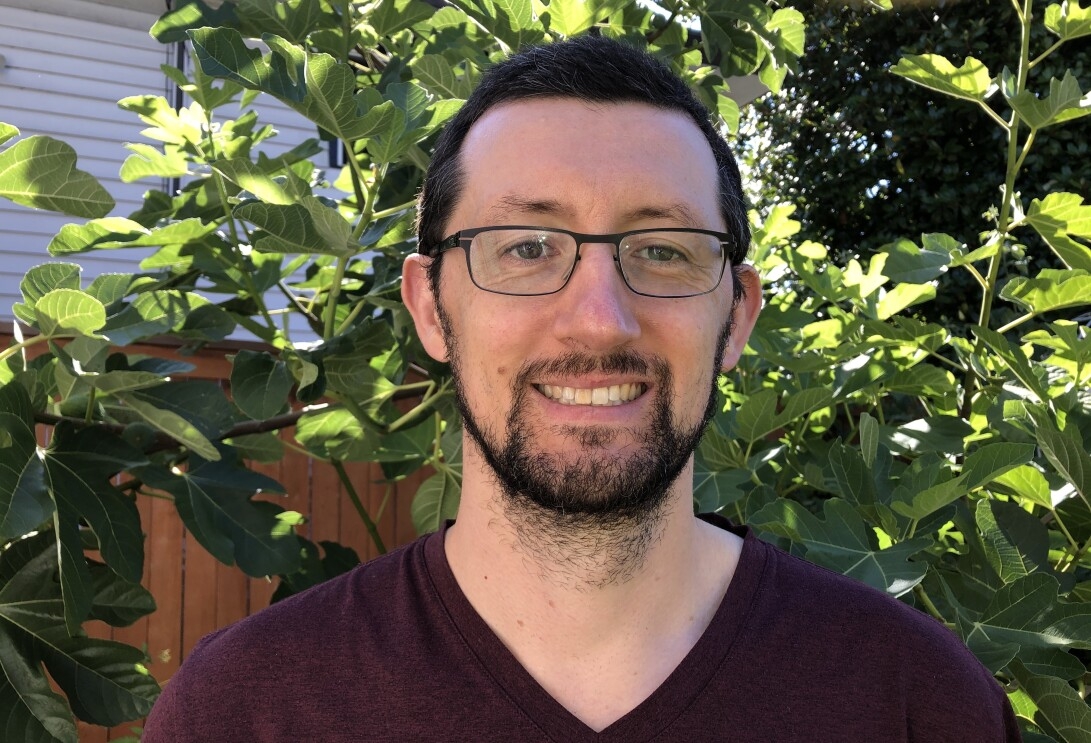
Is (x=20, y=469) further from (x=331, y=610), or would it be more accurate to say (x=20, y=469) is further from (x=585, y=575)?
(x=585, y=575)

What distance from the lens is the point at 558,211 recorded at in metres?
1.24

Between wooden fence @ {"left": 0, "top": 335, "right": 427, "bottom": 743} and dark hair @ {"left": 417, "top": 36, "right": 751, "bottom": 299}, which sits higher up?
dark hair @ {"left": 417, "top": 36, "right": 751, "bottom": 299}

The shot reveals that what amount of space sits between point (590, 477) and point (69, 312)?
0.77m

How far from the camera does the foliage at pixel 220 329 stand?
5.06 ft

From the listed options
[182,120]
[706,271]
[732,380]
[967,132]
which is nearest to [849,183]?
[967,132]

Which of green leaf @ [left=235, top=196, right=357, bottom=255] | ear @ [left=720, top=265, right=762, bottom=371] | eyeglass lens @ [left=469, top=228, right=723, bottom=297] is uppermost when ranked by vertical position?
eyeglass lens @ [left=469, top=228, right=723, bottom=297]

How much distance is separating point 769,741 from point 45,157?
1.26m

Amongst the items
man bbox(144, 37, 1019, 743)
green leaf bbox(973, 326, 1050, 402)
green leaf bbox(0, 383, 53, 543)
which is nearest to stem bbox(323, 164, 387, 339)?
man bbox(144, 37, 1019, 743)

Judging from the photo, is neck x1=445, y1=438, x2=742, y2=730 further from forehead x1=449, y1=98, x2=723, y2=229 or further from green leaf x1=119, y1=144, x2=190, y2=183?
green leaf x1=119, y1=144, x2=190, y2=183

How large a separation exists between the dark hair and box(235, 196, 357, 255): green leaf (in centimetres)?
15

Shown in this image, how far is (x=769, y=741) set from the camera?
1145 mm

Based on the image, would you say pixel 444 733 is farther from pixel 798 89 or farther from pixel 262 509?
pixel 798 89

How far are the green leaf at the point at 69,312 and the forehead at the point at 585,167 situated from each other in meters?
0.51

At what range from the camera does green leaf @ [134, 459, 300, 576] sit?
173cm
